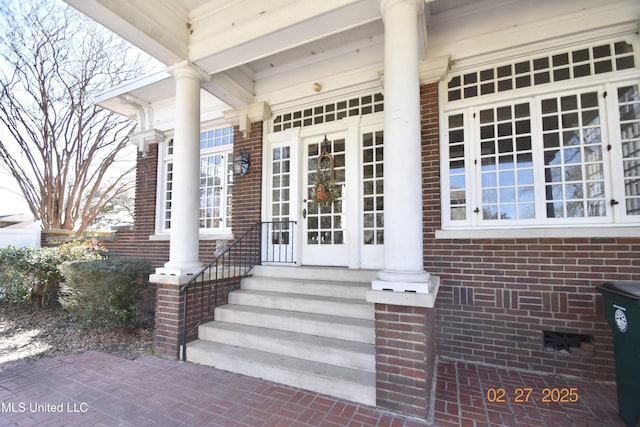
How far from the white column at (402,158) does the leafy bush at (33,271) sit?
18.1ft

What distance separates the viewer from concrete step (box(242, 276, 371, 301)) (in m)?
3.56

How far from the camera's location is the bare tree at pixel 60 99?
823 centimetres

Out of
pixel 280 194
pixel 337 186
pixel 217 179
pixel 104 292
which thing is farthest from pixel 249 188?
pixel 104 292

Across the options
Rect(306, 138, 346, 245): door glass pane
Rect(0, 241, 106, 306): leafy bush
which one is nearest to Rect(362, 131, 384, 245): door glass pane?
Rect(306, 138, 346, 245): door glass pane

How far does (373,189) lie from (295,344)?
2.32 metres

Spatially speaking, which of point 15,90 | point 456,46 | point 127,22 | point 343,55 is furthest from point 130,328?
point 15,90

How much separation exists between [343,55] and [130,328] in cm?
502

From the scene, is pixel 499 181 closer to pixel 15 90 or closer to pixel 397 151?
pixel 397 151

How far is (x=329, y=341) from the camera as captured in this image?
3023 mm

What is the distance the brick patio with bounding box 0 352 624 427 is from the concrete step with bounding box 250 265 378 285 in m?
1.29

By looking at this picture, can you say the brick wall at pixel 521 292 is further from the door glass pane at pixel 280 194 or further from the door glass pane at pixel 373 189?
the door glass pane at pixel 280 194

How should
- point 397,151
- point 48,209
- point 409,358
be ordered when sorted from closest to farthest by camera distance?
point 409,358, point 397,151, point 48,209

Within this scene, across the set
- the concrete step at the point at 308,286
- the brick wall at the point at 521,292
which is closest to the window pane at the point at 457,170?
the brick wall at the point at 521,292
